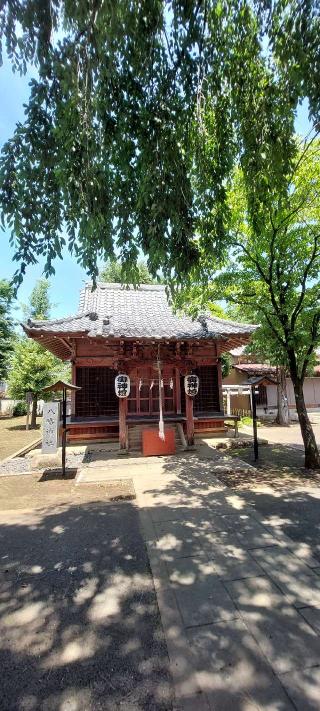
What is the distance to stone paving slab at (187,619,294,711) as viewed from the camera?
226cm

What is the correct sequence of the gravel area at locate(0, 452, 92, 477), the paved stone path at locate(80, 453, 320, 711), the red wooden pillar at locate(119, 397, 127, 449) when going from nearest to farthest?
the paved stone path at locate(80, 453, 320, 711) → the gravel area at locate(0, 452, 92, 477) → the red wooden pillar at locate(119, 397, 127, 449)

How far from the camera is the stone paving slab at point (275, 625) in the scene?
8.54 ft

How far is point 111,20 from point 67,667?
5961 millimetres

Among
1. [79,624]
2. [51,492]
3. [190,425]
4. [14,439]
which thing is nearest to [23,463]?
[51,492]

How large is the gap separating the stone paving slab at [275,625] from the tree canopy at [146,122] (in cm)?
413

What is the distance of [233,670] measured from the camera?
2.52 m

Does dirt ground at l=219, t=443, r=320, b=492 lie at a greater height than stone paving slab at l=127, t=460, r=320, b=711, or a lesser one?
greater

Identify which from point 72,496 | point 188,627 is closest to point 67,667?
point 188,627

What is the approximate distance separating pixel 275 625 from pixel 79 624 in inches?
71.4

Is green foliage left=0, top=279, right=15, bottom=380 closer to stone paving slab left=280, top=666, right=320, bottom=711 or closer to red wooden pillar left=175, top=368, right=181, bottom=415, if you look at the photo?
red wooden pillar left=175, top=368, right=181, bottom=415

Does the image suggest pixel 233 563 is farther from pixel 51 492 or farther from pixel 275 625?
pixel 51 492

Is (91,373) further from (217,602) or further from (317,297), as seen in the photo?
(217,602)

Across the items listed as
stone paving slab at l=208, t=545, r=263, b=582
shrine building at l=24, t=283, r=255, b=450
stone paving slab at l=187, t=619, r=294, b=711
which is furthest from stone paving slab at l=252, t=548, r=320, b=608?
shrine building at l=24, t=283, r=255, b=450

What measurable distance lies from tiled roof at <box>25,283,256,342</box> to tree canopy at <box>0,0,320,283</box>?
5.78 m
